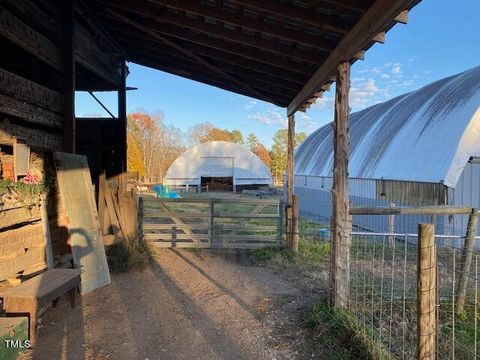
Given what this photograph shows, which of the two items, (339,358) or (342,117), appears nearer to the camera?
(339,358)

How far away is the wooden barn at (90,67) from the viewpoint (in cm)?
423

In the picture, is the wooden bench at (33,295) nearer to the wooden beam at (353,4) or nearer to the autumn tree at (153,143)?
the wooden beam at (353,4)

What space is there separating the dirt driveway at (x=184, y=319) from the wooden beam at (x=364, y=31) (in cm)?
338

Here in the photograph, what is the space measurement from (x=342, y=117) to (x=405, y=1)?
72.3 inches

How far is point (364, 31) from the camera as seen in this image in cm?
401

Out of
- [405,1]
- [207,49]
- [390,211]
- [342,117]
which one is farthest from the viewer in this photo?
[207,49]

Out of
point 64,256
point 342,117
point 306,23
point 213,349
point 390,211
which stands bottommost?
point 213,349

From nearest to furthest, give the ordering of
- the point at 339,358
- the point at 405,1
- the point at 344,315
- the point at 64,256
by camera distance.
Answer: the point at 405,1, the point at 339,358, the point at 344,315, the point at 64,256

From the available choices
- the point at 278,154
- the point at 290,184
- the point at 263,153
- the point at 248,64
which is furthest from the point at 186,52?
the point at 263,153

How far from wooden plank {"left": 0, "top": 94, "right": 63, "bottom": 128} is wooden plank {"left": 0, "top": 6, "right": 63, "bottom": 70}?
710 mm

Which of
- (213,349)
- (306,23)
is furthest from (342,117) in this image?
(213,349)

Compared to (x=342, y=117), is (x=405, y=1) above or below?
above

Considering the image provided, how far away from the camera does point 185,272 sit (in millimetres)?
7078

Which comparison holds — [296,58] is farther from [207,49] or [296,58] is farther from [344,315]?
[344,315]
